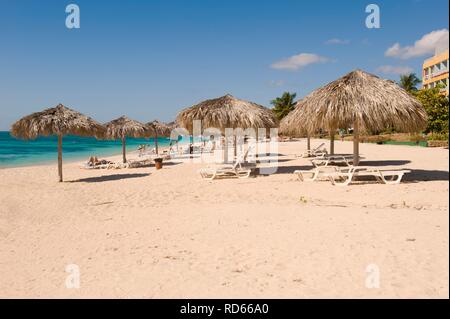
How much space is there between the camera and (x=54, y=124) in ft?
37.0

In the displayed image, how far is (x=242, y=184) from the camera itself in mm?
9562

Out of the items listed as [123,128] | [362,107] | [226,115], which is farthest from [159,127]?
[362,107]

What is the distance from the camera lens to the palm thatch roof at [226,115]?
11383mm

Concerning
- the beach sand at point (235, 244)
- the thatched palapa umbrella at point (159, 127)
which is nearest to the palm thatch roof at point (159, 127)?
the thatched palapa umbrella at point (159, 127)

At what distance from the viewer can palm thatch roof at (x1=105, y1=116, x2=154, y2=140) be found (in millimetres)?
17902

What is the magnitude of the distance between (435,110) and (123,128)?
22.7 metres

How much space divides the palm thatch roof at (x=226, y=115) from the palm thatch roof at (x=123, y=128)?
22.6ft

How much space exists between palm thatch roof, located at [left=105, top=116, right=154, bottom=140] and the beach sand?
32.6 ft

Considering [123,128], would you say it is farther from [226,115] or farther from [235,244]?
[235,244]

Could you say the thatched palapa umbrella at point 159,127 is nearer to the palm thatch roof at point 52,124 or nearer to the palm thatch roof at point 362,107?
the palm thatch roof at point 52,124

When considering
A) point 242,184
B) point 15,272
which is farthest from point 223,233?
point 242,184

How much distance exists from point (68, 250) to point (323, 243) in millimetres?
3215

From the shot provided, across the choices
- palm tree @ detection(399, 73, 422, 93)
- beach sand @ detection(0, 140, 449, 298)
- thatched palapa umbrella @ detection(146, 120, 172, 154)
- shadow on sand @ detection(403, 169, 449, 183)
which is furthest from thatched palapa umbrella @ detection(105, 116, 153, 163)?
palm tree @ detection(399, 73, 422, 93)

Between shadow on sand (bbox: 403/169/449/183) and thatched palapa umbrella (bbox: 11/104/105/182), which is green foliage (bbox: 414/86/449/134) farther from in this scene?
thatched palapa umbrella (bbox: 11/104/105/182)
